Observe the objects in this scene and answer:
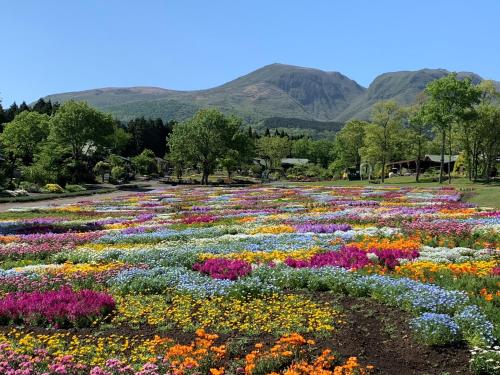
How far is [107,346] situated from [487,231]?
14.4 metres

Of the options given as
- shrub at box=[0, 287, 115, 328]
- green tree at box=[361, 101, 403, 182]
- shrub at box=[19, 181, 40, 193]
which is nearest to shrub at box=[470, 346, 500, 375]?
shrub at box=[0, 287, 115, 328]

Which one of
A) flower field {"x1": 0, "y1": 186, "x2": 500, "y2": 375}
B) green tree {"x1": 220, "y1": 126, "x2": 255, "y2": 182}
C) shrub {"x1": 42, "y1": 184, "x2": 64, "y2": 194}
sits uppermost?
green tree {"x1": 220, "y1": 126, "x2": 255, "y2": 182}

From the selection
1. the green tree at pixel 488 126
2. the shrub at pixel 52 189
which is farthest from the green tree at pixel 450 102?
the shrub at pixel 52 189

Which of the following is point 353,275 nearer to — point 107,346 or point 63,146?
point 107,346

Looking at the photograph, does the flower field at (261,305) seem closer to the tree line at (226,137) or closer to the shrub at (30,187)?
the shrub at (30,187)

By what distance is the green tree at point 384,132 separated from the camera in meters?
88.8

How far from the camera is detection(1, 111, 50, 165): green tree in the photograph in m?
90.2

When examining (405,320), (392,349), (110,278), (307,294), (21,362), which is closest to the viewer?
(21,362)

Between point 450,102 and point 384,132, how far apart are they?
21035 mm

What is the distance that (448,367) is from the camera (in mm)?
7152

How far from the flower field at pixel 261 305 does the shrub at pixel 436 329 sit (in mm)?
26

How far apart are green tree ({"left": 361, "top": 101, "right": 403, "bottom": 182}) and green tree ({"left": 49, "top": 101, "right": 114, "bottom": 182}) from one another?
5027cm

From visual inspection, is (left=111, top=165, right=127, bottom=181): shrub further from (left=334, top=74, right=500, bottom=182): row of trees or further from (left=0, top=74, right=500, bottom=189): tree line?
(left=334, top=74, right=500, bottom=182): row of trees

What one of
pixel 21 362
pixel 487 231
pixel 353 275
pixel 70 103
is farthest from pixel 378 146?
pixel 21 362
